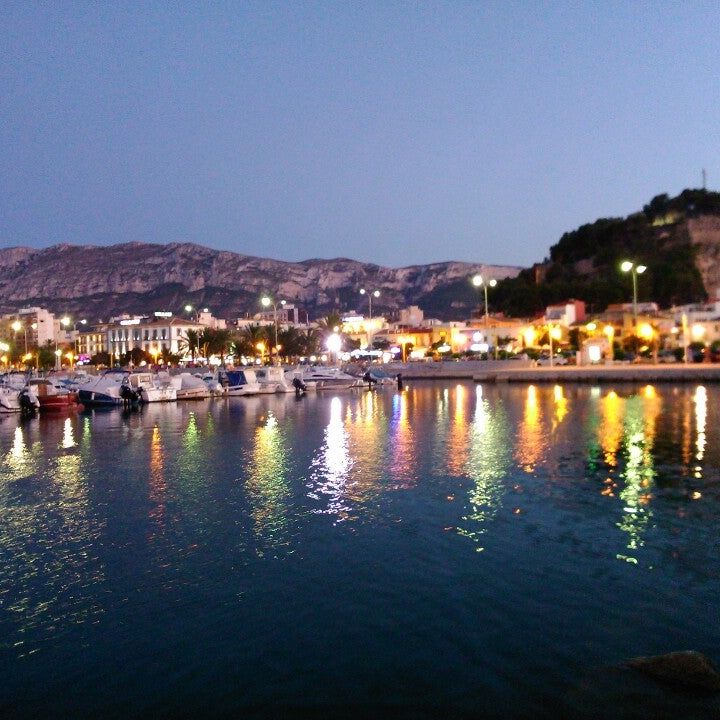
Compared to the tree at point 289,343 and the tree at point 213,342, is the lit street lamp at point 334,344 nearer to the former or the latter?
the tree at point 289,343

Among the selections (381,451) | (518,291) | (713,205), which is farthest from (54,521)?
(713,205)

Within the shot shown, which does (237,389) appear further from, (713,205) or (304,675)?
(713,205)

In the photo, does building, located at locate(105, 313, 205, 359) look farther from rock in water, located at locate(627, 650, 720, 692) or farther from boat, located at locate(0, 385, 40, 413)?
rock in water, located at locate(627, 650, 720, 692)

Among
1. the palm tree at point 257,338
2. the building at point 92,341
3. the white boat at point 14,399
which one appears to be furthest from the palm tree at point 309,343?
the white boat at point 14,399

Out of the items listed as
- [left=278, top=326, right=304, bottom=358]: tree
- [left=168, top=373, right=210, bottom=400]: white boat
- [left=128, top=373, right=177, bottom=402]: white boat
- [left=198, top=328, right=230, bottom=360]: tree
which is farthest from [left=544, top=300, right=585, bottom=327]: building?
[left=128, top=373, right=177, bottom=402]: white boat

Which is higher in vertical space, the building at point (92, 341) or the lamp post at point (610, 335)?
the building at point (92, 341)

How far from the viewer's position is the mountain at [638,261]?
9088 centimetres

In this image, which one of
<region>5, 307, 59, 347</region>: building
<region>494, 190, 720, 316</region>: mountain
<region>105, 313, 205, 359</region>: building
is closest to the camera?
<region>494, 190, 720, 316</region>: mountain

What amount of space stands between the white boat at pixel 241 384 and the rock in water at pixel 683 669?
142 feet

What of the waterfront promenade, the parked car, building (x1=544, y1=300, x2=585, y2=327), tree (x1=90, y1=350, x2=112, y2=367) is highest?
building (x1=544, y1=300, x2=585, y2=327)

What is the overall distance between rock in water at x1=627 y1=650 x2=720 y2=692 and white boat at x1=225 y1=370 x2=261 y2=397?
43.2m

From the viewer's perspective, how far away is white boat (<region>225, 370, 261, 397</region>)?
4878cm

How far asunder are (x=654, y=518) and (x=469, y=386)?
39.3m

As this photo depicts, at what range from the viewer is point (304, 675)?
6.80 m
